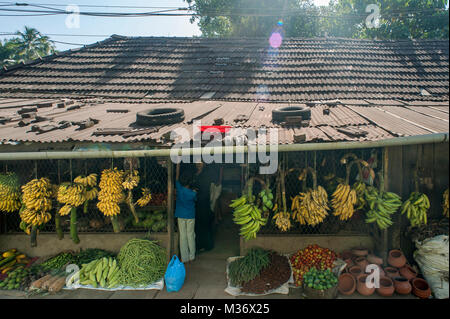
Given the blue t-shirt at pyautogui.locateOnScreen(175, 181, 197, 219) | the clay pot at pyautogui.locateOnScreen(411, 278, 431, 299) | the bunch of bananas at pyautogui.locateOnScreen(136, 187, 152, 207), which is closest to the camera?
the clay pot at pyautogui.locateOnScreen(411, 278, 431, 299)

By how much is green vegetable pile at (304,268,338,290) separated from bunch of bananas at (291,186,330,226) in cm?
80

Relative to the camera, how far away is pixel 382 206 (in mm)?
5020

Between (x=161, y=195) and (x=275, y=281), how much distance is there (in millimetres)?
2773

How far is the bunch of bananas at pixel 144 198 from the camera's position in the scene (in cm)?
562

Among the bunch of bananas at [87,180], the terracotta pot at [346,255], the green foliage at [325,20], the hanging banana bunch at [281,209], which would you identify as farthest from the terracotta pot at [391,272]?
the green foliage at [325,20]

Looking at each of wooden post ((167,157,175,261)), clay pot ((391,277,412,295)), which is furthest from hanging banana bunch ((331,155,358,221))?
wooden post ((167,157,175,261))

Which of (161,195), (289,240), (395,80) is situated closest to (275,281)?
(289,240)

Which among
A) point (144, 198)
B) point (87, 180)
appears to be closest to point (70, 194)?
point (87, 180)

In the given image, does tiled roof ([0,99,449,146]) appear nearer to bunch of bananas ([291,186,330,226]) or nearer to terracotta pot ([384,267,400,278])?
bunch of bananas ([291,186,330,226])

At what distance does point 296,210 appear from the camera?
17.7 ft

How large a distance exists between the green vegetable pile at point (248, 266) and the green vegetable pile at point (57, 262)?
10.4 feet

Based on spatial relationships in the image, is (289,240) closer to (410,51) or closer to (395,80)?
(395,80)

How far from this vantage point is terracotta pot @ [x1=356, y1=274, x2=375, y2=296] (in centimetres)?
477

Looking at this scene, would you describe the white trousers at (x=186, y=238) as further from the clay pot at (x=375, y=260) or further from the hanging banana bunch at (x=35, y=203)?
the clay pot at (x=375, y=260)
